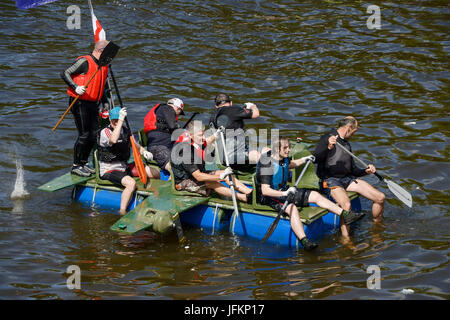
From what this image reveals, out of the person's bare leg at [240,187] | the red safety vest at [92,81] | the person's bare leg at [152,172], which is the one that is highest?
the red safety vest at [92,81]

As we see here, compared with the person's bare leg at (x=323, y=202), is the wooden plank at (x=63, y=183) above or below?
below

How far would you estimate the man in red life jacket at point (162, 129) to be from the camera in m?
11.0

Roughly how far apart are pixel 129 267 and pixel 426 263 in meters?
4.35

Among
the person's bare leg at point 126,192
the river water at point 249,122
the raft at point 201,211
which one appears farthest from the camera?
the person's bare leg at point 126,192

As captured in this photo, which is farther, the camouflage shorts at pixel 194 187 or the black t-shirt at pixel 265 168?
the camouflage shorts at pixel 194 187

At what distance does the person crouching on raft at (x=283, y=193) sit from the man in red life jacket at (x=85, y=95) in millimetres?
3698

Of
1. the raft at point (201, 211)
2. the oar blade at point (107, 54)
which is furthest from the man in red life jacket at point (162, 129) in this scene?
the oar blade at point (107, 54)

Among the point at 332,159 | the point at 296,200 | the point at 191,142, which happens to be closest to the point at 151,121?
the point at 191,142

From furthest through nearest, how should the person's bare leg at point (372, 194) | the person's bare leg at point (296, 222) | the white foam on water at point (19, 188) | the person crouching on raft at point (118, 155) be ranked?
the white foam on water at point (19, 188)
the person crouching on raft at point (118, 155)
the person's bare leg at point (372, 194)
the person's bare leg at point (296, 222)

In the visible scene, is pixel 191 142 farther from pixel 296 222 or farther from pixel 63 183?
pixel 63 183

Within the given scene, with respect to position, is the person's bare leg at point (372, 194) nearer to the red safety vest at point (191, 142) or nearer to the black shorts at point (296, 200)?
A: the black shorts at point (296, 200)

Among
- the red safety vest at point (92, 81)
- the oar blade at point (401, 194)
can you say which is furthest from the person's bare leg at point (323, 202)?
the red safety vest at point (92, 81)
